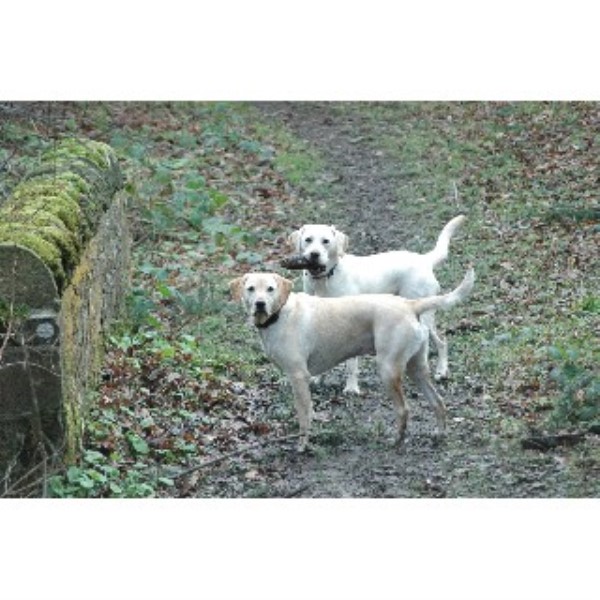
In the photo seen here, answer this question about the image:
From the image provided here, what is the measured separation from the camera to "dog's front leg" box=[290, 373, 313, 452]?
416 inches

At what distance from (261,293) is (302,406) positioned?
0.85 m

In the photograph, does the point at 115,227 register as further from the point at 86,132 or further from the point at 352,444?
the point at 86,132

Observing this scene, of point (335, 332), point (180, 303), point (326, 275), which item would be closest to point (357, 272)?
point (326, 275)

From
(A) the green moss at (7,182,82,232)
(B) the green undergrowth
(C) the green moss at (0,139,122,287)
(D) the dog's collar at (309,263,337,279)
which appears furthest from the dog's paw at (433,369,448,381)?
(A) the green moss at (7,182,82,232)

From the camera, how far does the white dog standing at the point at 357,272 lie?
1189 centimetres

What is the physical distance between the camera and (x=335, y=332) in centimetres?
1072

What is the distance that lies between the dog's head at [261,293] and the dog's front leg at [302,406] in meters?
0.53

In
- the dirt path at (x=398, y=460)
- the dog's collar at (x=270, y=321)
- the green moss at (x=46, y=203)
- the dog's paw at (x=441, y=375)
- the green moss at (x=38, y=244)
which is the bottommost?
the dirt path at (x=398, y=460)

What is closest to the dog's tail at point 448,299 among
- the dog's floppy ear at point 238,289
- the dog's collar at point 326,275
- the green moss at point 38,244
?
the dog's floppy ear at point 238,289

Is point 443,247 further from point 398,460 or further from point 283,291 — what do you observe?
point 398,460

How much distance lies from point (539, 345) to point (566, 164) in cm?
497

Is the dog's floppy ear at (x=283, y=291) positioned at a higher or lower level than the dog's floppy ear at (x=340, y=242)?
lower

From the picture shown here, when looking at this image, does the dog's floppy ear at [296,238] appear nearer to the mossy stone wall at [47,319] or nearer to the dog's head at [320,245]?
the dog's head at [320,245]

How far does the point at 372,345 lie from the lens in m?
10.8
